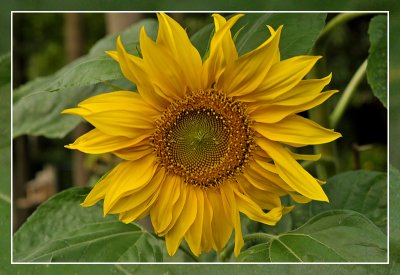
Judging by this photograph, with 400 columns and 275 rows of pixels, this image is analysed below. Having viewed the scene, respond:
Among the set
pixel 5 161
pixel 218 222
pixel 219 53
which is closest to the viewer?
pixel 219 53

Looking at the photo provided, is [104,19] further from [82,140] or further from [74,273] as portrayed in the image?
[74,273]

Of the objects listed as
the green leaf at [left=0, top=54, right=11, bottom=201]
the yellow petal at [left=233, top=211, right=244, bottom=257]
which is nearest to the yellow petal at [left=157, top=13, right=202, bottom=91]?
the yellow petal at [left=233, top=211, right=244, bottom=257]

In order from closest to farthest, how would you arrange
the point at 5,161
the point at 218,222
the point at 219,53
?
1. the point at 219,53
2. the point at 218,222
3. the point at 5,161

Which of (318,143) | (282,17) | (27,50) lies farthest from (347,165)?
(27,50)

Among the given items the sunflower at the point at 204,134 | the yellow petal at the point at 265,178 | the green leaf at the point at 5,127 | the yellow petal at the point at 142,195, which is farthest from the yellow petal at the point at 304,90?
the green leaf at the point at 5,127

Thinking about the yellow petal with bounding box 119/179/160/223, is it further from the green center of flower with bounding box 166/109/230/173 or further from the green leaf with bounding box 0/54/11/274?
the green leaf with bounding box 0/54/11/274

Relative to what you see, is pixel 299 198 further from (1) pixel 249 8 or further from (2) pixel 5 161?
(2) pixel 5 161

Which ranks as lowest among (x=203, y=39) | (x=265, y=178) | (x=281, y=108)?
(x=265, y=178)

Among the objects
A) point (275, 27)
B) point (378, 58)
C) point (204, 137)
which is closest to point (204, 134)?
point (204, 137)
